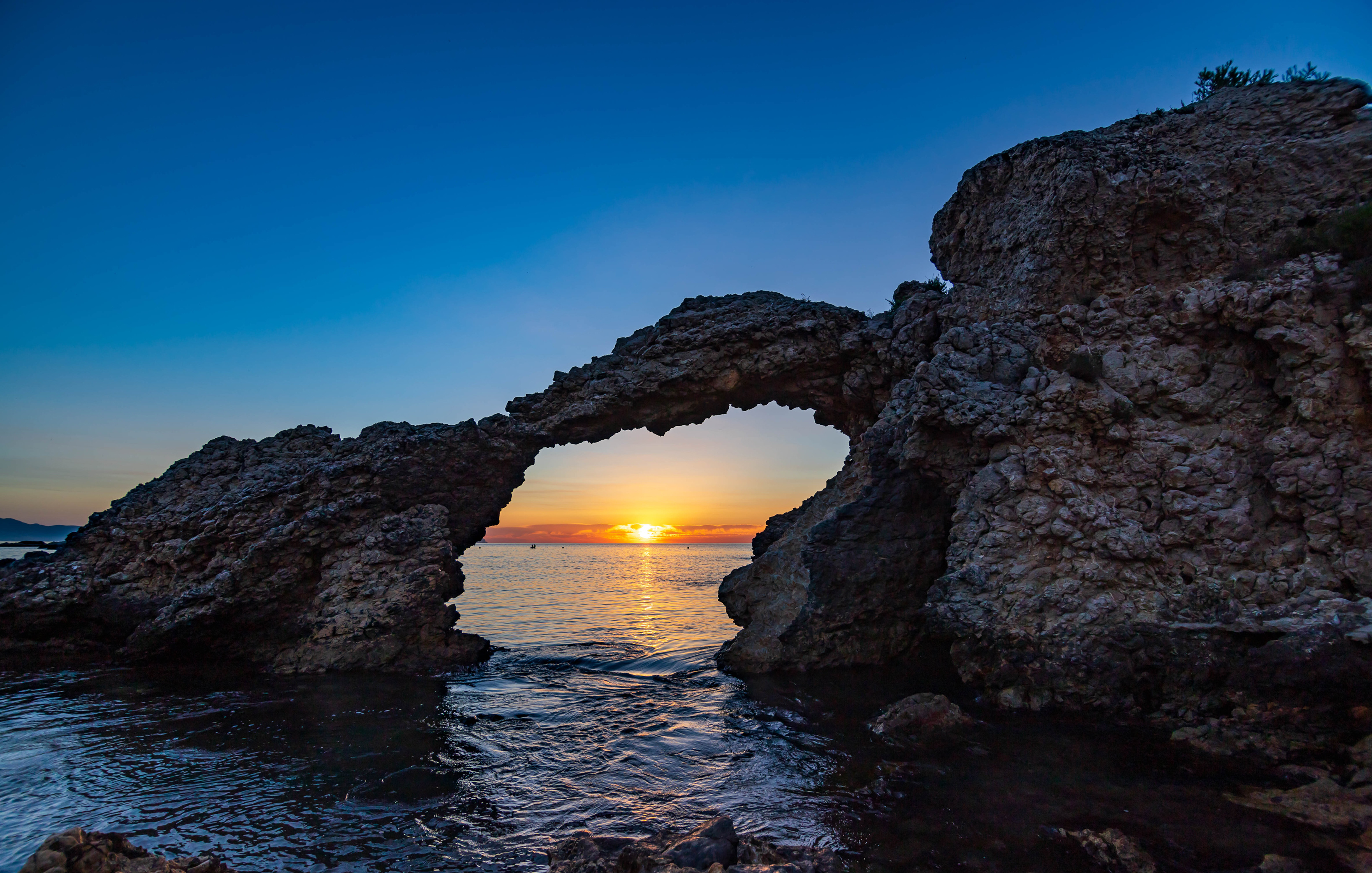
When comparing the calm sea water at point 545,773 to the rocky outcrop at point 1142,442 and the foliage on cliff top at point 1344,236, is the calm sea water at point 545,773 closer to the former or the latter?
the rocky outcrop at point 1142,442

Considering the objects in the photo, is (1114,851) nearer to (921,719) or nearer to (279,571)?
(921,719)

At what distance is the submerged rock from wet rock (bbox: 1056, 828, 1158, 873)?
9.59 ft

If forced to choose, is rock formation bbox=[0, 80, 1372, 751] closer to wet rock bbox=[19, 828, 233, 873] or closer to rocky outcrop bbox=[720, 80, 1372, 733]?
rocky outcrop bbox=[720, 80, 1372, 733]

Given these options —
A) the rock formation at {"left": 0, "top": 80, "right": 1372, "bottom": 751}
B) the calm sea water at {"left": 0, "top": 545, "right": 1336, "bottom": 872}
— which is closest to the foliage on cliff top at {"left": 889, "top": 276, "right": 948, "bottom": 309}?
the rock formation at {"left": 0, "top": 80, "right": 1372, "bottom": 751}

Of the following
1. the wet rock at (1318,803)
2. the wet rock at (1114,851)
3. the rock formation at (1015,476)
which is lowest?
the wet rock at (1114,851)

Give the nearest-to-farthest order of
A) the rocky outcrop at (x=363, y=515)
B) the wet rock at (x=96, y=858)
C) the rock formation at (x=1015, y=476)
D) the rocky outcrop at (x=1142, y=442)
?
1. the wet rock at (x=96, y=858)
2. the rocky outcrop at (x=1142, y=442)
3. the rock formation at (x=1015, y=476)
4. the rocky outcrop at (x=363, y=515)

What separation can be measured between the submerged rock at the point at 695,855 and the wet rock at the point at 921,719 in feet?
14.4

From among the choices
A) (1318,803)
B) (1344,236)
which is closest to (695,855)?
(1318,803)

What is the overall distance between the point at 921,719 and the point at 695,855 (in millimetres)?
6116

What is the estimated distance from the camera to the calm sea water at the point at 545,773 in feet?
23.2

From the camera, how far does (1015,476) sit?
12352 mm

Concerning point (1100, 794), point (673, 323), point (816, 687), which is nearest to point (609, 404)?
point (673, 323)

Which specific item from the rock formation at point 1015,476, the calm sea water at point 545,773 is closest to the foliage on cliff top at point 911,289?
the rock formation at point 1015,476

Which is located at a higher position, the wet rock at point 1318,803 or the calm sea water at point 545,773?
the wet rock at point 1318,803
